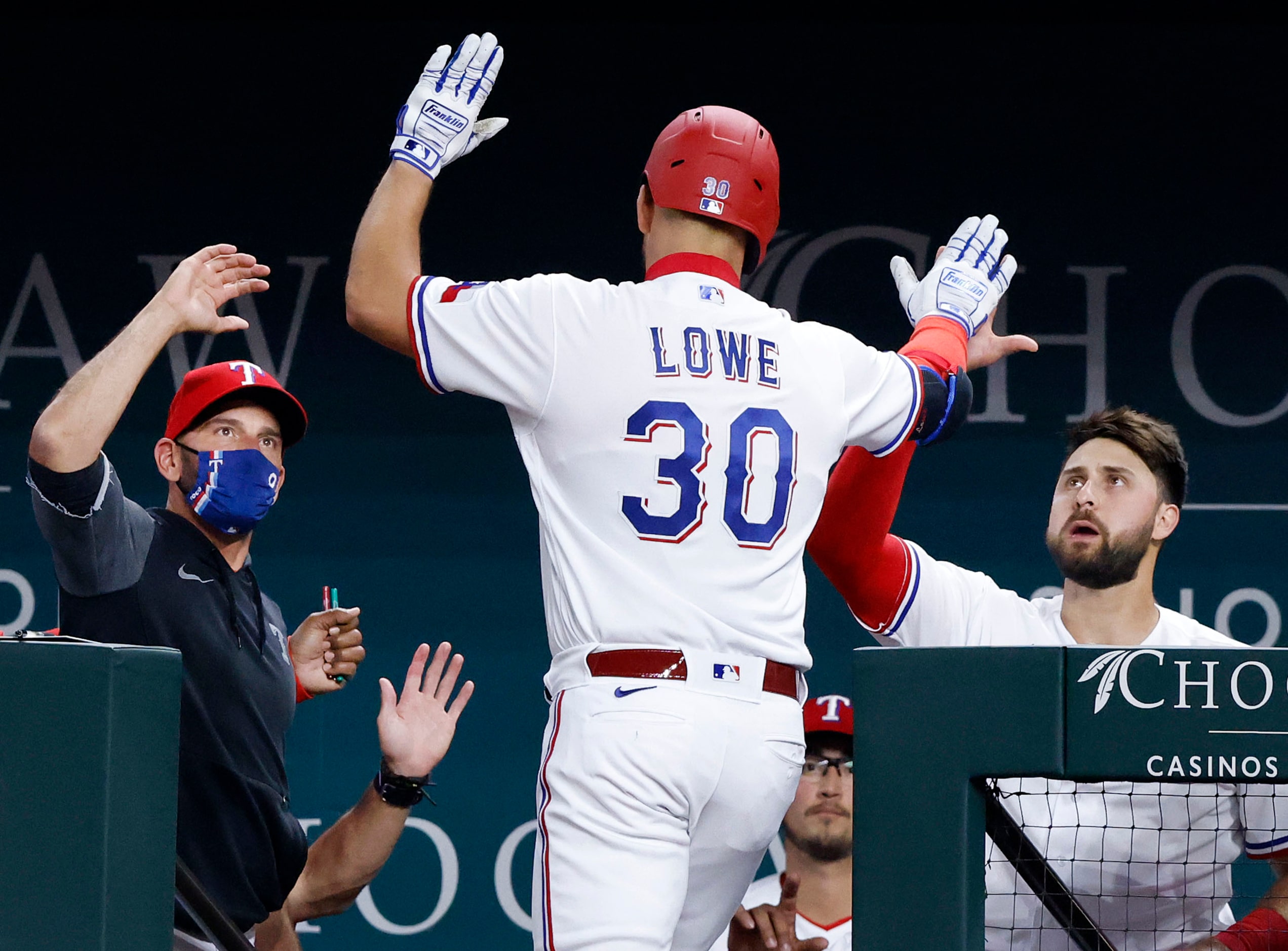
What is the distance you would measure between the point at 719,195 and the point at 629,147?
2206 millimetres

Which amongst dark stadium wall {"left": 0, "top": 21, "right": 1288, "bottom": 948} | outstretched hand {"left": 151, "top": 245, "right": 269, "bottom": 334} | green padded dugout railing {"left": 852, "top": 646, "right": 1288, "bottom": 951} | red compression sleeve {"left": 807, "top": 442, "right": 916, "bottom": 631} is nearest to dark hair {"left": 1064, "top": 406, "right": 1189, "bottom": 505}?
red compression sleeve {"left": 807, "top": 442, "right": 916, "bottom": 631}

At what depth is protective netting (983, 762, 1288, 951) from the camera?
2574mm

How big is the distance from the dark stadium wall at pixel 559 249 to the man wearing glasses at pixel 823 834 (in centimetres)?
41

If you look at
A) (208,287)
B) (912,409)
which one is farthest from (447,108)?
(912,409)

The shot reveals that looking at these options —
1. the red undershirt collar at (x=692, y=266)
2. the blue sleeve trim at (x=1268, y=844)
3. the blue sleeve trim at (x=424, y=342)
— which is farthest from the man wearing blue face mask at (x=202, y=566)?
the blue sleeve trim at (x=1268, y=844)

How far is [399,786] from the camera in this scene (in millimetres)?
2898

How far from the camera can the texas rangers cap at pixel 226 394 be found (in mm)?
2877

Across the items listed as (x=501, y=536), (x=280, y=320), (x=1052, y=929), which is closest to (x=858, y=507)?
(x=1052, y=929)

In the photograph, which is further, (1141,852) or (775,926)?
(1141,852)

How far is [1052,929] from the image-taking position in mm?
2344

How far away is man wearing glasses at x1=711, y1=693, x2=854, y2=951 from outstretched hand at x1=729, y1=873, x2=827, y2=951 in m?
0.85

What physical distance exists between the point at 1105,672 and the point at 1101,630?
1.22 meters

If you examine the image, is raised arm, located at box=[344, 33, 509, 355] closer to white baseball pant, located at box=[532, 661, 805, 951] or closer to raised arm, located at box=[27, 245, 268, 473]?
raised arm, located at box=[27, 245, 268, 473]

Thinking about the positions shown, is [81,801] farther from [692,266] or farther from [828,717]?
[828,717]
